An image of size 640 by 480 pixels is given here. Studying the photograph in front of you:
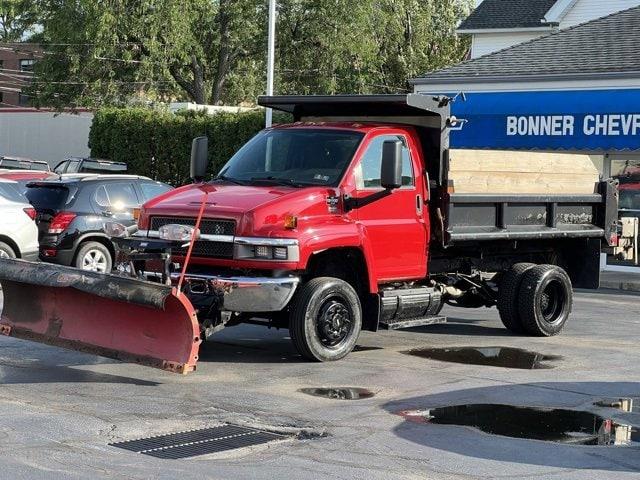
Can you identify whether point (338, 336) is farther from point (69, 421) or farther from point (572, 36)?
point (572, 36)

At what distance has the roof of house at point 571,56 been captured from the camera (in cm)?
A: 2473

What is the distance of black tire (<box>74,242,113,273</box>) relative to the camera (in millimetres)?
17953

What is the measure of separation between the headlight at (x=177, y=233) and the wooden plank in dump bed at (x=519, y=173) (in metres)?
3.27

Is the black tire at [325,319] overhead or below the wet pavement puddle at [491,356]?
overhead

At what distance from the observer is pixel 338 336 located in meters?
11.1

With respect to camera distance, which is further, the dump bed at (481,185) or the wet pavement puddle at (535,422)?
the dump bed at (481,185)

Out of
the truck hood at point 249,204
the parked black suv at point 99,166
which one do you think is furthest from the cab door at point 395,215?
the parked black suv at point 99,166

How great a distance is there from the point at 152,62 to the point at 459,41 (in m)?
19.2

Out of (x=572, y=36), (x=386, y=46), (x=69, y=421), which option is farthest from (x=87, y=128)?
(x=69, y=421)

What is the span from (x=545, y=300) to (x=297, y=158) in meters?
3.72

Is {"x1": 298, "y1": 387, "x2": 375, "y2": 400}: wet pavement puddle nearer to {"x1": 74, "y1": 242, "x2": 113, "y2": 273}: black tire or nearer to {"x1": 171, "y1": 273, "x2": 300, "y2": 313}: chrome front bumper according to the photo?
{"x1": 171, "y1": 273, "x2": 300, "y2": 313}: chrome front bumper

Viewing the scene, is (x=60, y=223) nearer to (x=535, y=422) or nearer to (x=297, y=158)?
(x=297, y=158)

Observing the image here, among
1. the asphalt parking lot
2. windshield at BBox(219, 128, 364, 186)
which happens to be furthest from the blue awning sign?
windshield at BBox(219, 128, 364, 186)

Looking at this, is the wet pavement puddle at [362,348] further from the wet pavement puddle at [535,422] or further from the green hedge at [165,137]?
the green hedge at [165,137]
